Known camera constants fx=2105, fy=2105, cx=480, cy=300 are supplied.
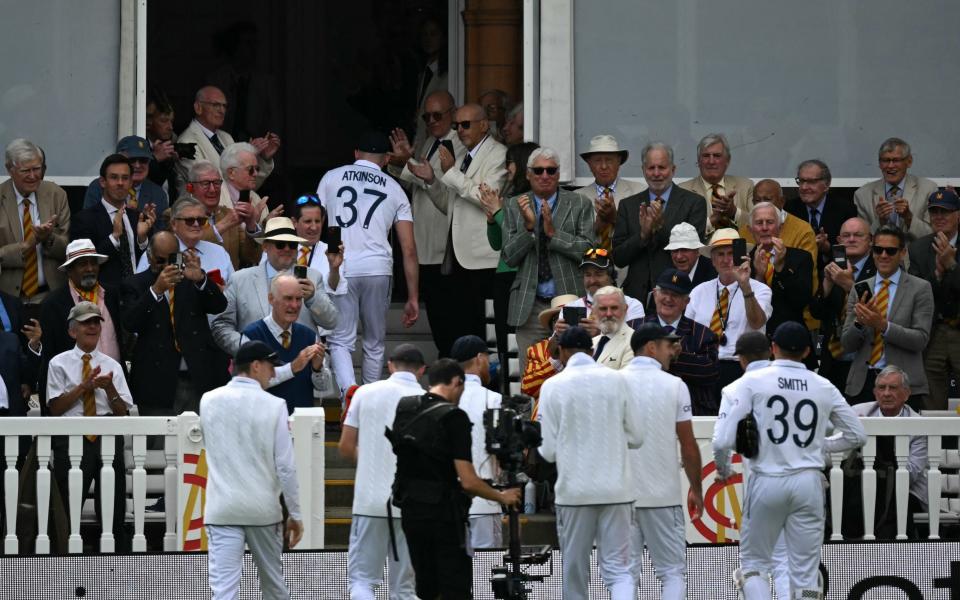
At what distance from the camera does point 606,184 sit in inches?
615

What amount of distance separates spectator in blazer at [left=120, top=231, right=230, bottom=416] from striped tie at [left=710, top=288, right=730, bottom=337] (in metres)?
3.29

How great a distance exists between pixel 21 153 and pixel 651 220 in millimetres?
4505

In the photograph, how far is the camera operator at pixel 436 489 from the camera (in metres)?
11.1

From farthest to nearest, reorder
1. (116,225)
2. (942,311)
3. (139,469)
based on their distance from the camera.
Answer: (942,311) → (116,225) → (139,469)

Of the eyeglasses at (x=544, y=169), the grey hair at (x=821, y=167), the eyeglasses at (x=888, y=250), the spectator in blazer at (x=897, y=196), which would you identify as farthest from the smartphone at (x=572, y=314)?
the spectator in blazer at (x=897, y=196)

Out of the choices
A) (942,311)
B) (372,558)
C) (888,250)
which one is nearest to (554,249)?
(888,250)

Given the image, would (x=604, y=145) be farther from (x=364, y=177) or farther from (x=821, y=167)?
(x=364, y=177)

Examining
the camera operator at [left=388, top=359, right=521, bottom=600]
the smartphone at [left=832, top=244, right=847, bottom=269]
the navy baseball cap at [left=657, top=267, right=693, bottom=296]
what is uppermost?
the smartphone at [left=832, top=244, right=847, bottom=269]

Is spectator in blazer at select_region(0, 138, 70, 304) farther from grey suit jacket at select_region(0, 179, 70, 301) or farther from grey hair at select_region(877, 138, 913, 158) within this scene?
grey hair at select_region(877, 138, 913, 158)

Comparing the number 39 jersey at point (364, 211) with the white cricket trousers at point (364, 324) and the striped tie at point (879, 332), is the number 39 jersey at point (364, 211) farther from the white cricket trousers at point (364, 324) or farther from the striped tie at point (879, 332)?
the striped tie at point (879, 332)

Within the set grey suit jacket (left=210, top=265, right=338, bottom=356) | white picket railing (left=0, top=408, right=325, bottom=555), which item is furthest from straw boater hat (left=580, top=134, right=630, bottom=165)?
white picket railing (left=0, top=408, right=325, bottom=555)

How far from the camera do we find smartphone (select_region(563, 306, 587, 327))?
44.9 feet

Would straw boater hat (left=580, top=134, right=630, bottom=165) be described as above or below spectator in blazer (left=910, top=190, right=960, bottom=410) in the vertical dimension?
above

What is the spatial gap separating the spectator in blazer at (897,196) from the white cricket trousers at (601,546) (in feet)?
15.1
